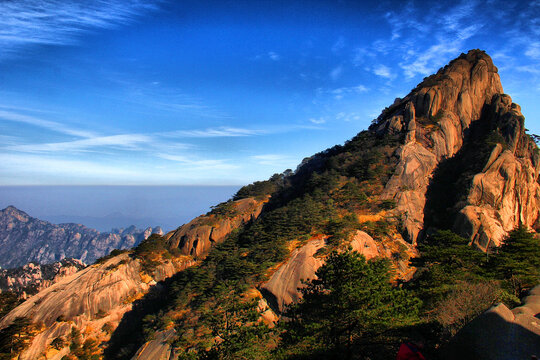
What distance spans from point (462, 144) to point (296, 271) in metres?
56.3

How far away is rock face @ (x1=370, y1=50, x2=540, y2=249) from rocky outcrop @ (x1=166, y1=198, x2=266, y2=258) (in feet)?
97.4

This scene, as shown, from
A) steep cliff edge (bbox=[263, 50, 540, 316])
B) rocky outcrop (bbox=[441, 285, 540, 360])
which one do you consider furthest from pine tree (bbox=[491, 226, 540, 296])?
rocky outcrop (bbox=[441, 285, 540, 360])

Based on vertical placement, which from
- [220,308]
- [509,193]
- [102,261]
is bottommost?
[102,261]

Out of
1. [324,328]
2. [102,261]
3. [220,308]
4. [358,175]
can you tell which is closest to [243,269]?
[220,308]

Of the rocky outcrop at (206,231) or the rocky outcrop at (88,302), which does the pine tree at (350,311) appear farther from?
the rocky outcrop at (206,231)

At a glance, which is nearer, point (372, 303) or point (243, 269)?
point (372, 303)

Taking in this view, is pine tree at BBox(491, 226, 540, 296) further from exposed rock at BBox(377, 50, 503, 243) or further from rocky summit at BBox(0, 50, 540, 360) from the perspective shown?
exposed rock at BBox(377, 50, 503, 243)

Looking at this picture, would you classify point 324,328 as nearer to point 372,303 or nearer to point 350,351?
point 350,351

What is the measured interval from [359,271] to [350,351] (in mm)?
4342

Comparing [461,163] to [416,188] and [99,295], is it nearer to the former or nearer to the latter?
[416,188]

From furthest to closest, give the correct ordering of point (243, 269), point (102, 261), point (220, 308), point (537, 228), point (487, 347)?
point (537, 228)
point (102, 261)
point (243, 269)
point (220, 308)
point (487, 347)

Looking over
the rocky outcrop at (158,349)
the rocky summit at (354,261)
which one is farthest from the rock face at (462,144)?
the rocky outcrop at (158,349)

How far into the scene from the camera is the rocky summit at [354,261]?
16.8m

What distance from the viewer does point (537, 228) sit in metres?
57.1
